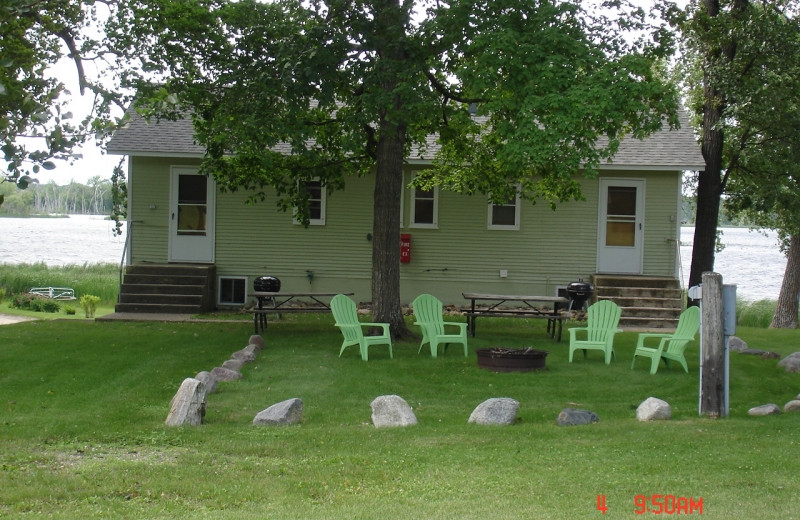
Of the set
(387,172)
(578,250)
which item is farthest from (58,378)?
(578,250)

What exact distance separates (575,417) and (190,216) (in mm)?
12032

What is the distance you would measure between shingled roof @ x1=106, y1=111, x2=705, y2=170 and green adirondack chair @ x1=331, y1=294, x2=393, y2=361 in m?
5.82

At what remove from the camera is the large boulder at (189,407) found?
25.0 feet

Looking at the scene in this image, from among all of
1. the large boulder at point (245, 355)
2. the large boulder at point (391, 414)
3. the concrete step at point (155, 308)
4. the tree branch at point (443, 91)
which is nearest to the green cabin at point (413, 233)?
the concrete step at point (155, 308)

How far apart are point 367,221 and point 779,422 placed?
36.6ft

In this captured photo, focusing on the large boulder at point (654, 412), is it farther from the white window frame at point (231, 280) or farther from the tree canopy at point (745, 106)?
the white window frame at point (231, 280)

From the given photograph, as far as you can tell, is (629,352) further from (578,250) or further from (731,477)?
(731,477)

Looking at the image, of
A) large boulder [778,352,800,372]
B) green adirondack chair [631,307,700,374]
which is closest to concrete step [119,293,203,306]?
green adirondack chair [631,307,700,374]

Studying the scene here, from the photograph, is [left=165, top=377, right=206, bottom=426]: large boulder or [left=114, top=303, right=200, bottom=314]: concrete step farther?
[left=114, top=303, right=200, bottom=314]: concrete step

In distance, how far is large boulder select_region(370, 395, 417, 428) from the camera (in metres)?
7.74

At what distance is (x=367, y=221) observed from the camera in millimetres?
18062

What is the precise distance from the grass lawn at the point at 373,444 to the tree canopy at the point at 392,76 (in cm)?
281

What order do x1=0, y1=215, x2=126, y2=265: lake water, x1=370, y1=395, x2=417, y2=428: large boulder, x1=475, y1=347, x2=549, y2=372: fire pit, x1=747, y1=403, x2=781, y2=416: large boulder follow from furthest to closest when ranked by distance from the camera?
x1=0, y1=215, x2=126, y2=265: lake water
x1=475, y1=347, x2=549, y2=372: fire pit
x1=747, y1=403, x2=781, y2=416: large boulder
x1=370, y1=395, x2=417, y2=428: large boulder

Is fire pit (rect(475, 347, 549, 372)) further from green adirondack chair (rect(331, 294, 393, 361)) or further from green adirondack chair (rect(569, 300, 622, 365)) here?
green adirondack chair (rect(331, 294, 393, 361))
